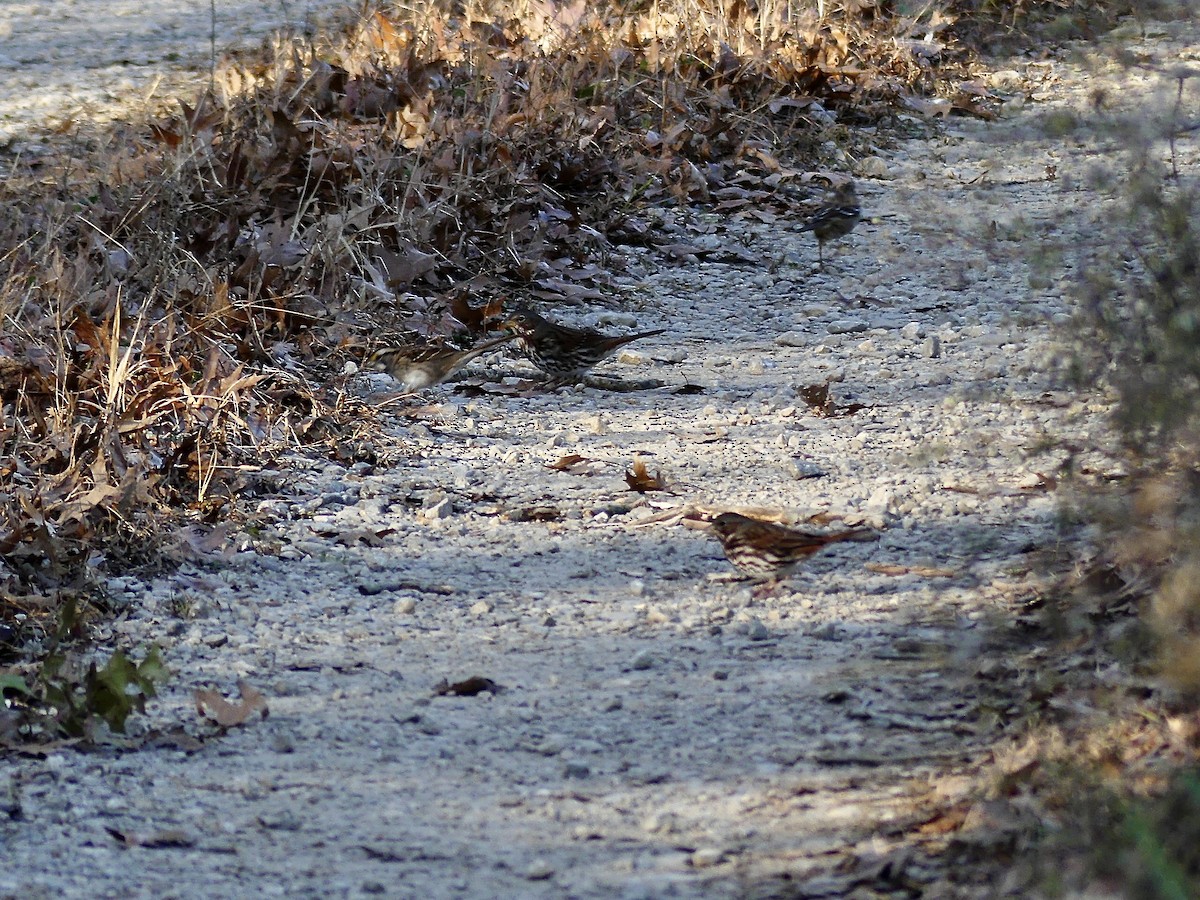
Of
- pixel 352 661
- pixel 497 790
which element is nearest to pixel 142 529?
pixel 352 661

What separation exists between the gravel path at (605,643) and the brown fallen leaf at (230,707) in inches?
2.3

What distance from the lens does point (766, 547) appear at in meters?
3.92

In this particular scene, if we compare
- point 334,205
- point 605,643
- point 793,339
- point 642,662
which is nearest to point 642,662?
point 642,662

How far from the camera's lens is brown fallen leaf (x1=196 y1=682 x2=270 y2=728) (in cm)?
329

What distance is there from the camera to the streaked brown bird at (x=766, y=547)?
391 cm

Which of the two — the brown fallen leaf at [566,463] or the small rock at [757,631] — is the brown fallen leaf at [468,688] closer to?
the small rock at [757,631]

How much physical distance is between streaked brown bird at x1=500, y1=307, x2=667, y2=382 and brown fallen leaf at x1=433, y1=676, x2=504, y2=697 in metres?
2.46

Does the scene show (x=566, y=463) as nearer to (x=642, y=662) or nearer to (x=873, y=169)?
(x=642, y=662)

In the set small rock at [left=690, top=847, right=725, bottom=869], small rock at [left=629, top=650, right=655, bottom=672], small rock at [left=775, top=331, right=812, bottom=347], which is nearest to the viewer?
small rock at [left=690, top=847, right=725, bottom=869]

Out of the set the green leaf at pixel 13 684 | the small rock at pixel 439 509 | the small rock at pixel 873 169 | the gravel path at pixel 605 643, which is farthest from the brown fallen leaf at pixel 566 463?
the small rock at pixel 873 169

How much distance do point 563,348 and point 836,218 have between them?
80.4 inches

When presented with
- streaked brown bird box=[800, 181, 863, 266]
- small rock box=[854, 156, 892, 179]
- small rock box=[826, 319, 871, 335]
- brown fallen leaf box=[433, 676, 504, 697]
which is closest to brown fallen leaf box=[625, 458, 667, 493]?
brown fallen leaf box=[433, 676, 504, 697]

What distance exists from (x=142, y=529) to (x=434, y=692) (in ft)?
4.30

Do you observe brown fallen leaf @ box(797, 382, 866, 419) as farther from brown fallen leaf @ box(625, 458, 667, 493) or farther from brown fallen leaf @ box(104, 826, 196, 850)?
brown fallen leaf @ box(104, 826, 196, 850)
